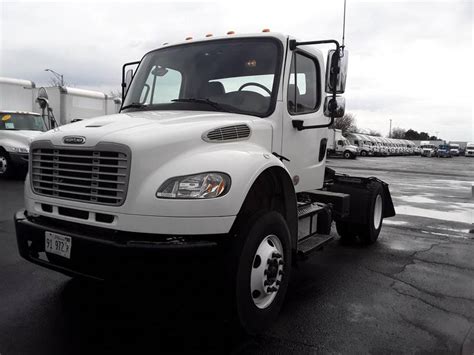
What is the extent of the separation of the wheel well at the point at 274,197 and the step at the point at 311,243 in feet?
0.71

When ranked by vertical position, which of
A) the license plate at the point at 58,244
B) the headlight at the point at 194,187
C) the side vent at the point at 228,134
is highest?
the side vent at the point at 228,134

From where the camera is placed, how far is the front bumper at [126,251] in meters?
2.93

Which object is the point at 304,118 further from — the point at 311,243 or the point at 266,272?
the point at 266,272

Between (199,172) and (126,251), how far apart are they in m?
0.74

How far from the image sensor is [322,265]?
5.69m

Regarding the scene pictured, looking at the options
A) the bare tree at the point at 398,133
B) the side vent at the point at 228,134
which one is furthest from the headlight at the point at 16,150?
the bare tree at the point at 398,133

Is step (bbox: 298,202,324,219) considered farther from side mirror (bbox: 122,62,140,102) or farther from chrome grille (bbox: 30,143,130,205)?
side mirror (bbox: 122,62,140,102)

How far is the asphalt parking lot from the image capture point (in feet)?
10.9

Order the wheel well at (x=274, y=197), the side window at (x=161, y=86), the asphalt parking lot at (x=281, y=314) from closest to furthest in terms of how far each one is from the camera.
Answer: the asphalt parking lot at (x=281, y=314) < the wheel well at (x=274, y=197) < the side window at (x=161, y=86)

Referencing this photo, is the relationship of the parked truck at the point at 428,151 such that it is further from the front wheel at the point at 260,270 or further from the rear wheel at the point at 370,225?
the front wheel at the point at 260,270

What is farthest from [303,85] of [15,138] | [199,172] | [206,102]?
[15,138]

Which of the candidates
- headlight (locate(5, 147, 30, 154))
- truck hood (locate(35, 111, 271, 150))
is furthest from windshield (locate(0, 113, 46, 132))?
truck hood (locate(35, 111, 271, 150))

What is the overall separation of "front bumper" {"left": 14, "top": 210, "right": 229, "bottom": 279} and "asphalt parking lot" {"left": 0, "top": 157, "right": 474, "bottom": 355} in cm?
15

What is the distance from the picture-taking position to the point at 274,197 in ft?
13.1
